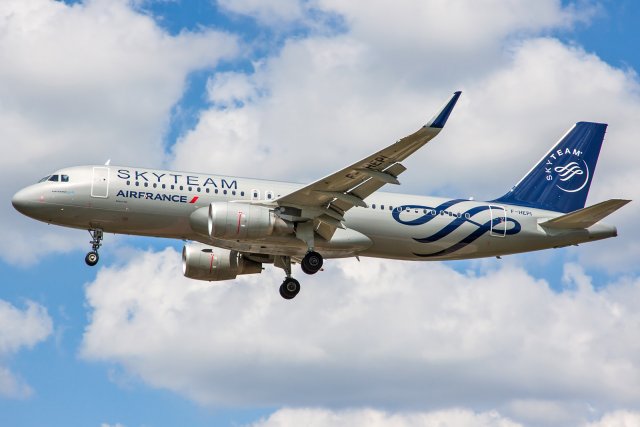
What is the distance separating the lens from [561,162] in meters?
56.8

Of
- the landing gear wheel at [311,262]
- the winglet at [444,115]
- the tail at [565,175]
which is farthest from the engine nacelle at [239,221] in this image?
the tail at [565,175]

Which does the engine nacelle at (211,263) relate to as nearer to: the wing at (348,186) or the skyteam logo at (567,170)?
the wing at (348,186)

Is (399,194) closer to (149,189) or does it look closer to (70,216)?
(149,189)

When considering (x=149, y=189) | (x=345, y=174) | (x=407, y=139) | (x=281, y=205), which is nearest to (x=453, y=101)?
(x=407, y=139)

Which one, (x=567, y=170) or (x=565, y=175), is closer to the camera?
(x=565, y=175)

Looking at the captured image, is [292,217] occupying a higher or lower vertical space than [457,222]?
lower

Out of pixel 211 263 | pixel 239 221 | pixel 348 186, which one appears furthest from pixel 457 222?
pixel 211 263

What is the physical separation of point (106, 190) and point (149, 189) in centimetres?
171

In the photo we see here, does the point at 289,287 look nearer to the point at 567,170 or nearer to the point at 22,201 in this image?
the point at 22,201

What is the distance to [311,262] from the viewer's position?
1898 inches

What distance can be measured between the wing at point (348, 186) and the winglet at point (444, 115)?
346 mm

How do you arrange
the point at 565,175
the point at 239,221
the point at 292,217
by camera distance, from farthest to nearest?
the point at 565,175, the point at 292,217, the point at 239,221

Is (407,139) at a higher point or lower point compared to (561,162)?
lower

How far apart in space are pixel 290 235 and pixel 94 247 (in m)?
8.13
